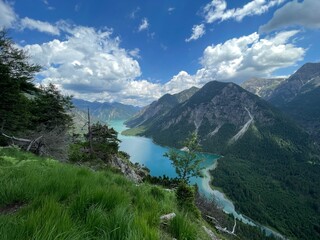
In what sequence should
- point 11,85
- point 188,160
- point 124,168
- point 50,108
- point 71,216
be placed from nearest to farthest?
point 71,216
point 11,85
point 50,108
point 124,168
point 188,160

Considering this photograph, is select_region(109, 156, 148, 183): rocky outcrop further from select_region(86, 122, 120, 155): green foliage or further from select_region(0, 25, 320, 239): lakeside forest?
select_region(86, 122, 120, 155): green foliage

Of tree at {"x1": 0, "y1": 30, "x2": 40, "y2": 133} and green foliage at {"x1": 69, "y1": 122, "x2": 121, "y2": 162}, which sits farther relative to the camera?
green foliage at {"x1": 69, "y1": 122, "x2": 121, "y2": 162}

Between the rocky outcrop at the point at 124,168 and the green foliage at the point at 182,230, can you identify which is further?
the rocky outcrop at the point at 124,168

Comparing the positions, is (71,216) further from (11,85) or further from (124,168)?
(124,168)

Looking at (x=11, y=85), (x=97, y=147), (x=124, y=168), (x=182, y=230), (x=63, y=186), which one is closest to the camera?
(x=182, y=230)

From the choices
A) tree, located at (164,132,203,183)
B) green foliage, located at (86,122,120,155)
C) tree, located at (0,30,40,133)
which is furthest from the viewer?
green foliage, located at (86,122,120,155)

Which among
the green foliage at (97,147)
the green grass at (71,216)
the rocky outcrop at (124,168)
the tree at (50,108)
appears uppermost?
the tree at (50,108)

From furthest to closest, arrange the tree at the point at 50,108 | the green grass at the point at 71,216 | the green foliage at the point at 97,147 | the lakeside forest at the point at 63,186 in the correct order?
the tree at the point at 50,108 → the green foliage at the point at 97,147 → the lakeside forest at the point at 63,186 → the green grass at the point at 71,216

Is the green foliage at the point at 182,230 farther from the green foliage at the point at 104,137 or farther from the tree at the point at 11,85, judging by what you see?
the green foliage at the point at 104,137

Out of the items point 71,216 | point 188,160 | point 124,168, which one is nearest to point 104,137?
point 124,168

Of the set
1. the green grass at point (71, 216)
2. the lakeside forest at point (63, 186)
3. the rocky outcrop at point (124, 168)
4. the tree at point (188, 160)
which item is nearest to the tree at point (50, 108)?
the lakeside forest at point (63, 186)

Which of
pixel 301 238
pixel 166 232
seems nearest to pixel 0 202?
pixel 166 232

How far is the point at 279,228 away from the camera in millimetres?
113250

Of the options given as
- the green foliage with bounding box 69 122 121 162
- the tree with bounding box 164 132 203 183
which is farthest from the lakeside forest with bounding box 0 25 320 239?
the tree with bounding box 164 132 203 183
